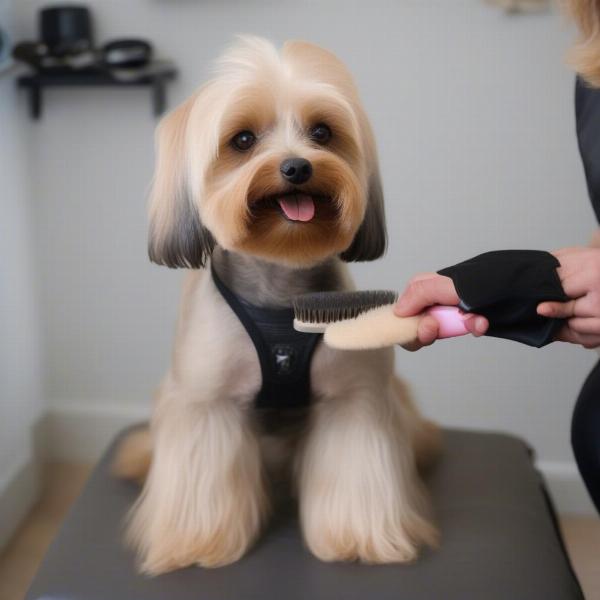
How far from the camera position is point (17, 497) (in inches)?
88.0

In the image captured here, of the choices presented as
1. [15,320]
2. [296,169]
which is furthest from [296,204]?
[15,320]

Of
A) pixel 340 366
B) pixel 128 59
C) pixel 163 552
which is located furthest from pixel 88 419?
pixel 340 366

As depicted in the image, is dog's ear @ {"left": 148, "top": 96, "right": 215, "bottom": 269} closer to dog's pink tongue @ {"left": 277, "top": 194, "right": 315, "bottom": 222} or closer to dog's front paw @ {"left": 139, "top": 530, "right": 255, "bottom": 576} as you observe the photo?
dog's pink tongue @ {"left": 277, "top": 194, "right": 315, "bottom": 222}

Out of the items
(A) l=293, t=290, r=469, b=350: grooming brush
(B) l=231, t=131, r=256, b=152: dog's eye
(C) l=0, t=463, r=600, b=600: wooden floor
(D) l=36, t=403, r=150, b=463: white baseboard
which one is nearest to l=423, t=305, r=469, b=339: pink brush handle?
(A) l=293, t=290, r=469, b=350: grooming brush

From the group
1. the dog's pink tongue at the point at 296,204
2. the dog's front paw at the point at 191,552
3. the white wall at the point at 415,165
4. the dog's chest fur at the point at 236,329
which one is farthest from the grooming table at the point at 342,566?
the white wall at the point at 415,165

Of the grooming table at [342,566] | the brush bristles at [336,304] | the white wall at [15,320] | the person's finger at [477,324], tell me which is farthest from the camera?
the white wall at [15,320]

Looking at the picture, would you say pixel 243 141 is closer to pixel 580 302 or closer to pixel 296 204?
pixel 296 204

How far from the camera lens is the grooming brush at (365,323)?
1.02 m

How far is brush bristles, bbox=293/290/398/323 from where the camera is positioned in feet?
3.63

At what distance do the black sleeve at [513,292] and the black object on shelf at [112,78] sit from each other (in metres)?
1.18

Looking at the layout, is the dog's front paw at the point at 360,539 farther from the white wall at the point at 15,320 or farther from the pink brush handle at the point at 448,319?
the white wall at the point at 15,320

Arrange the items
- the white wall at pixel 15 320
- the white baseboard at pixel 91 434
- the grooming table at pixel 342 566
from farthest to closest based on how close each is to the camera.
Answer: the white baseboard at pixel 91 434
the white wall at pixel 15 320
the grooming table at pixel 342 566

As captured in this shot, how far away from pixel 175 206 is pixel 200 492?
44 centimetres

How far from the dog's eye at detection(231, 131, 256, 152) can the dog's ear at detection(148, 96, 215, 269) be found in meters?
0.08
